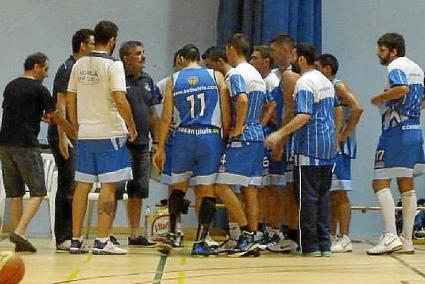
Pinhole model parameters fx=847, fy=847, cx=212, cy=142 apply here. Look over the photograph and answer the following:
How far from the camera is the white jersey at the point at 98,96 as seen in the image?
6059 mm

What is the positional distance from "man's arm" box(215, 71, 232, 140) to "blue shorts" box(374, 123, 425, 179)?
1.29m

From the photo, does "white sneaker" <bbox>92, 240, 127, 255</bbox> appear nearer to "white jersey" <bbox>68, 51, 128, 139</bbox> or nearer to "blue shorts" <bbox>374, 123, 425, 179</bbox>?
"white jersey" <bbox>68, 51, 128, 139</bbox>

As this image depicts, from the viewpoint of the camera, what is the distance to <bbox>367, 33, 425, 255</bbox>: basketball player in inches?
256

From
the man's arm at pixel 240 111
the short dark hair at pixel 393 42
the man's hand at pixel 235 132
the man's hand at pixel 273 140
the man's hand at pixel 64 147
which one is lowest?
the man's hand at pixel 64 147

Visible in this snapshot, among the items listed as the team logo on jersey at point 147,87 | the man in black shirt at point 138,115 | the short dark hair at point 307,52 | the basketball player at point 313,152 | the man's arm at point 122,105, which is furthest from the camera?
the team logo on jersey at point 147,87

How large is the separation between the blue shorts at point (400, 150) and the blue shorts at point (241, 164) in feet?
3.44

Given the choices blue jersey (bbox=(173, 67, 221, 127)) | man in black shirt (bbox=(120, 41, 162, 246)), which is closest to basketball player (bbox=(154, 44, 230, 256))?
blue jersey (bbox=(173, 67, 221, 127))

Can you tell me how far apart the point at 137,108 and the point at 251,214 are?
158cm

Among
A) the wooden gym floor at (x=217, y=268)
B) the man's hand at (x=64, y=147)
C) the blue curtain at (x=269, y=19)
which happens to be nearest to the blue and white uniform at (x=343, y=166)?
the wooden gym floor at (x=217, y=268)

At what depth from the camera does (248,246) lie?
6.12 m

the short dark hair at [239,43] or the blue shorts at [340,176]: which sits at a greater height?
the short dark hair at [239,43]

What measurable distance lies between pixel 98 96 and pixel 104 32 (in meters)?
0.46

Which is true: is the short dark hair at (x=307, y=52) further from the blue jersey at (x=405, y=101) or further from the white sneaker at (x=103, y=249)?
the white sneaker at (x=103, y=249)

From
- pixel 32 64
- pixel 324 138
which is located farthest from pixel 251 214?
pixel 32 64
